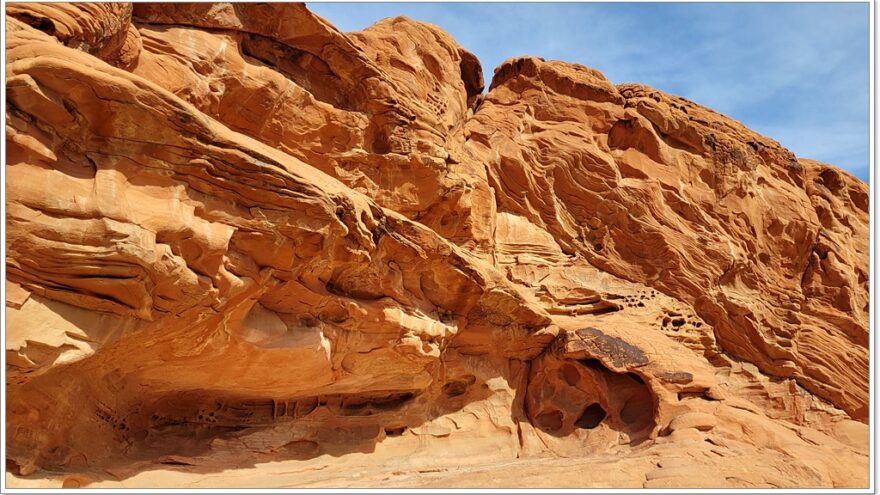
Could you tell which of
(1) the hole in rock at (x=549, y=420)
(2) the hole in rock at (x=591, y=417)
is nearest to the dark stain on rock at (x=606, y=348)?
(2) the hole in rock at (x=591, y=417)

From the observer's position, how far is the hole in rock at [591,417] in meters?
11.0

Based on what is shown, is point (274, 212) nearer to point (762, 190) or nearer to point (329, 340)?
point (329, 340)

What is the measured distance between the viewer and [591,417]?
11.2 meters

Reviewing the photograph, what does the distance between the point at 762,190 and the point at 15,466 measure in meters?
15.5

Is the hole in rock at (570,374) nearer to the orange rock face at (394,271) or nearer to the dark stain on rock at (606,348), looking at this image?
the orange rock face at (394,271)

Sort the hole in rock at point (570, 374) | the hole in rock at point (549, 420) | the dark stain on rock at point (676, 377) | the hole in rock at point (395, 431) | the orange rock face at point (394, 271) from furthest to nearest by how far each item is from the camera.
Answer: the hole in rock at point (570, 374) → the hole in rock at point (549, 420) → the dark stain on rock at point (676, 377) → the hole in rock at point (395, 431) → the orange rock face at point (394, 271)

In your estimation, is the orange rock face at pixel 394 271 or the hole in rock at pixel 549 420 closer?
the orange rock face at pixel 394 271

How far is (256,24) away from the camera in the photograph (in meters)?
10.9

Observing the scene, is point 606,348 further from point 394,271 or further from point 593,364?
point 394,271

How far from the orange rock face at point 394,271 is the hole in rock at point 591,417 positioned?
6 cm

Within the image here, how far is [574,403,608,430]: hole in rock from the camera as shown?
36.1 ft

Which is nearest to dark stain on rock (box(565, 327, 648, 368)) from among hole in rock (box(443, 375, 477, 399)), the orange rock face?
the orange rock face

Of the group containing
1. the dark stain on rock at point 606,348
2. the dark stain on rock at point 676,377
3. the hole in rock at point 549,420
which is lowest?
the hole in rock at point 549,420

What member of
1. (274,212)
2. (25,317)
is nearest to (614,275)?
(274,212)
